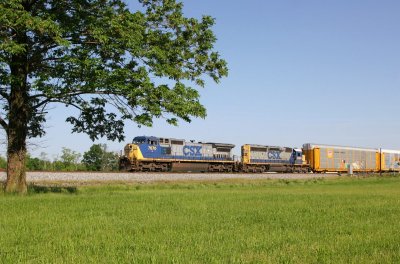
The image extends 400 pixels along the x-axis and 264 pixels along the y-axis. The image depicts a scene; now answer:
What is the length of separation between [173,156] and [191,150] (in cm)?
290

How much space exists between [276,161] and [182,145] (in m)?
16.5

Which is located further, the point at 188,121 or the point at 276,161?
the point at 276,161

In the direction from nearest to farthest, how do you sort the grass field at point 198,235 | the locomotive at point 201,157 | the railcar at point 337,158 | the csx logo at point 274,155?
the grass field at point 198,235
the locomotive at point 201,157
the csx logo at point 274,155
the railcar at point 337,158

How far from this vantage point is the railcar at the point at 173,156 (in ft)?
153

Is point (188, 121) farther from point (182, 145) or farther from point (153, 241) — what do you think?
point (182, 145)

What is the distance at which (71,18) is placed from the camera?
A: 19188 millimetres

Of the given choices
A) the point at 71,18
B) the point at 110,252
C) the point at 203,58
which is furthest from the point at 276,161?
the point at 110,252

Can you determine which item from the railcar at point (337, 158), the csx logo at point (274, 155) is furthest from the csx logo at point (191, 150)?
the railcar at point (337, 158)

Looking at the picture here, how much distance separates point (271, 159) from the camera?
197 feet

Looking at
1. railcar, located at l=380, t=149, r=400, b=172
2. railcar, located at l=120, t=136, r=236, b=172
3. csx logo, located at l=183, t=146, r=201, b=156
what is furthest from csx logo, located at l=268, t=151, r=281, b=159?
railcar, located at l=380, t=149, r=400, b=172

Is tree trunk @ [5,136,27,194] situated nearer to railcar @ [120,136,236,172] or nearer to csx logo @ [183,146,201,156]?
railcar @ [120,136,236,172]

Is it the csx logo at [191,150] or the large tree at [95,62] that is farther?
the csx logo at [191,150]

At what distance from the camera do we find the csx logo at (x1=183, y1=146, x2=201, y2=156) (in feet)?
166

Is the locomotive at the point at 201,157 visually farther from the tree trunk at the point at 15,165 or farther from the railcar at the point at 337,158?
the tree trunk at the point at 15,165
